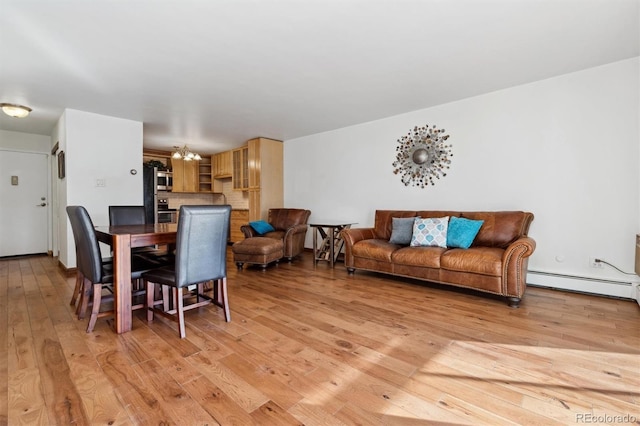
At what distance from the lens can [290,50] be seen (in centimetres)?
258

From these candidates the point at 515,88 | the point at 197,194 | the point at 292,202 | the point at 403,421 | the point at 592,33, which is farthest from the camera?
the point at 197,194

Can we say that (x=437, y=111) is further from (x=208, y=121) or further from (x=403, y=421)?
(x=403, y=421)

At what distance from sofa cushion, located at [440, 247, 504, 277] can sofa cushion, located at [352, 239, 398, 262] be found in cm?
66

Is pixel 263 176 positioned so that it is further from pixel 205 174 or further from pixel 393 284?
pixel 393 284

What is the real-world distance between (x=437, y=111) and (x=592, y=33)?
5.95 ft

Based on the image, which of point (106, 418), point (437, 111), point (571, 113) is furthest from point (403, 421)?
point (437, 111)

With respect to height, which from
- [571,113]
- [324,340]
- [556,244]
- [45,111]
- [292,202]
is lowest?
[324,340]

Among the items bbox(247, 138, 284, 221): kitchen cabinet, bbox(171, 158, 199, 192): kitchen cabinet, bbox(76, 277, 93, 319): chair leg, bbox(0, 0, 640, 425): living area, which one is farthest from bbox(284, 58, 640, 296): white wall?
bbox(171, 158, 199, 192): kitchen cabinet

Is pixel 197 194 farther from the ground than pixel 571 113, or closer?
closer

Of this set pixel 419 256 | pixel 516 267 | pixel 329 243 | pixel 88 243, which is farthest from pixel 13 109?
pixel 516 267

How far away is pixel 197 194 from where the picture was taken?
26.4 ft

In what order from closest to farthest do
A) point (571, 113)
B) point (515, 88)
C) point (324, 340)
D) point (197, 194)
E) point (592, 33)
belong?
1. point (324, 340)
2. point (592, 33)
3. point (571, 113)
4. point (515, 88)
5. point (197, 194)

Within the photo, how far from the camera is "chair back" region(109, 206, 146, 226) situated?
3.39 meters

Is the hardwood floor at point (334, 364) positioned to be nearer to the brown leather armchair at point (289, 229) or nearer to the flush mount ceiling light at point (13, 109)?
the brown leather armchair at point (289, 229)
